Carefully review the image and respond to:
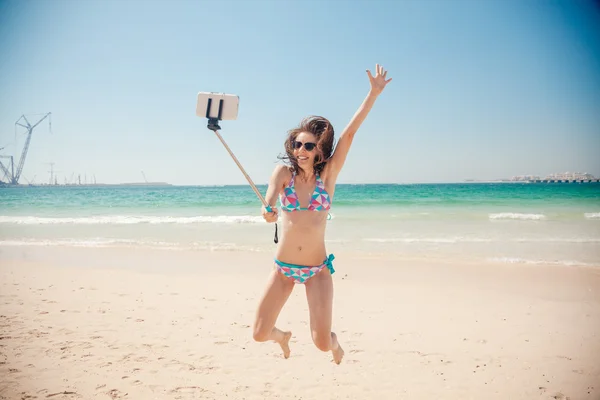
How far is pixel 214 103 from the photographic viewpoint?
3.47 meters

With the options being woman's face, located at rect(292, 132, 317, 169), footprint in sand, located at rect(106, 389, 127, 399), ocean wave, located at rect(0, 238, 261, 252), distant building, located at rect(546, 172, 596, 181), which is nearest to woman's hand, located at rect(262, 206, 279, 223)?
woman's face, located at rect(292, 132, 317, 169)

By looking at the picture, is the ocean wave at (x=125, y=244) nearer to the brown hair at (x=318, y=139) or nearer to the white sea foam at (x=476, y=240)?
the white sea foam at (x=476, y=240)

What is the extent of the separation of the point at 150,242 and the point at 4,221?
13.3m

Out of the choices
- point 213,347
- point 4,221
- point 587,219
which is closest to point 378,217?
point 587,219

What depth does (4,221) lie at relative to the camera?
22.2m

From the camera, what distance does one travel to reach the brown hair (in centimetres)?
355

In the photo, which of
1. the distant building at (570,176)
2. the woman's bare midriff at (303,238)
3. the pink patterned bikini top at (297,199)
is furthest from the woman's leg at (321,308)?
the distant building at (570,176)

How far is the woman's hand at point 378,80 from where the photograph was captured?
3.69 meters

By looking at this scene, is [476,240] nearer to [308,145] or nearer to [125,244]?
[125,244]

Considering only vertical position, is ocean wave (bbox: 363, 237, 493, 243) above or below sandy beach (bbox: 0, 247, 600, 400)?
above

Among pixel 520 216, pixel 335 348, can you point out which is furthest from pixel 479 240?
pixel 335 348

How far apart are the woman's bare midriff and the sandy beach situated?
1707 mm

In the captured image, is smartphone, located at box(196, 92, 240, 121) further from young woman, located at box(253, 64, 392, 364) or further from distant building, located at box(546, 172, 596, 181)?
distant building, located at box(546, 172, 596, 181)

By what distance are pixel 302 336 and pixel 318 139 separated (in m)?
3.39
